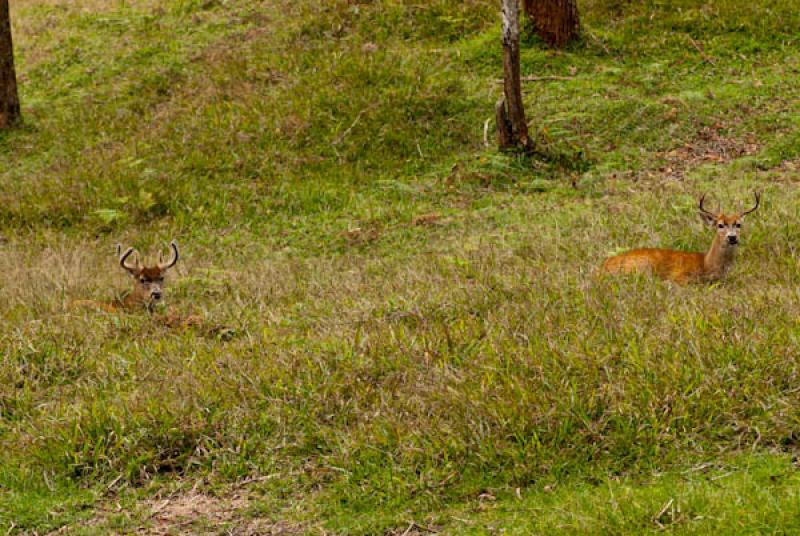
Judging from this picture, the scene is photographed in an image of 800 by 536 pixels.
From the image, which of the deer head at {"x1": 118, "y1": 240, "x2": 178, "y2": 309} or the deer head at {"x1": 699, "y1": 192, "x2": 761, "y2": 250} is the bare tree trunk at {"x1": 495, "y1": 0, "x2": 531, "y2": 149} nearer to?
the deer head at {"x1": 699, "y1": 192, "x2": 761, "y2": 250}

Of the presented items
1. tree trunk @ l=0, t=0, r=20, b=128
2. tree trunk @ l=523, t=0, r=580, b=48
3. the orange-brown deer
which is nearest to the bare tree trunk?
tree trunk @ l=523, t=0, r=580, b=48

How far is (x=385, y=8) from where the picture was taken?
19141 mm

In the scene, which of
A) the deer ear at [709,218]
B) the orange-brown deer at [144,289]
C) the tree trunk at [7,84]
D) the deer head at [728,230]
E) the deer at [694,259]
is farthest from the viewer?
the tree trunk at [7,84]

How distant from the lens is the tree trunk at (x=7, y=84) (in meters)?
17.6

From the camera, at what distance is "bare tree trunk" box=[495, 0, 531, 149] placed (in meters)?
14.0

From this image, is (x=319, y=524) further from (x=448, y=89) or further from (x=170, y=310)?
(x=448, y=89)

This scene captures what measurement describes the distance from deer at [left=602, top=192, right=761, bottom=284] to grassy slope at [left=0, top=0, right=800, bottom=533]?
23cm

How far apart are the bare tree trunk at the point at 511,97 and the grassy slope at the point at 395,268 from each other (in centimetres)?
40

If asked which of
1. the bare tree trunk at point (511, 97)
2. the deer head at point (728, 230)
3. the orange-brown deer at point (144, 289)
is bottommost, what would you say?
the orange-brown deer at point (144, 289)

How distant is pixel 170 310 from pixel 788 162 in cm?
787

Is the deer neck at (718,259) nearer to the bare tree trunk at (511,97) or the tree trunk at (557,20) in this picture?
the bare tree trunk at (511,97)

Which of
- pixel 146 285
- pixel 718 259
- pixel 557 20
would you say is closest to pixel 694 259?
pixel 718 259

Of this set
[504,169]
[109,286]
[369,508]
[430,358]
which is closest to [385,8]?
[504,169]

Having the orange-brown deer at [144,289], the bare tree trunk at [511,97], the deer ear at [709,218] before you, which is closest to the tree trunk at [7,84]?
the bare tree trunk at [511,97]
